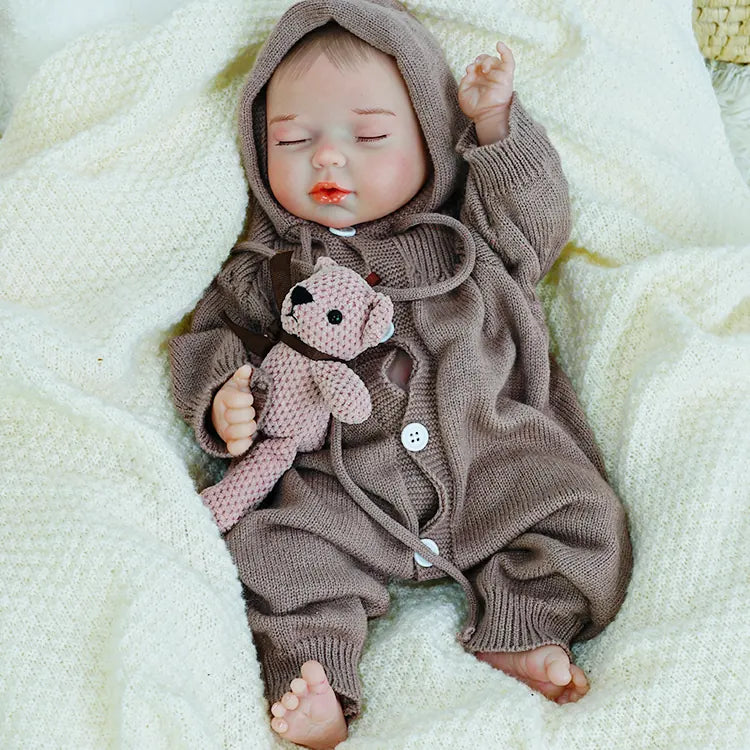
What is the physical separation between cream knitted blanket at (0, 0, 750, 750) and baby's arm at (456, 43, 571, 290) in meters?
0.12

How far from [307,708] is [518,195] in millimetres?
721

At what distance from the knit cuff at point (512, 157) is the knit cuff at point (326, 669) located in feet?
2.15

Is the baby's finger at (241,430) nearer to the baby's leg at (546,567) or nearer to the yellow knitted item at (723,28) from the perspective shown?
the baby's leg at (546,567)

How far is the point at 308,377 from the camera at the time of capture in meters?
1.19

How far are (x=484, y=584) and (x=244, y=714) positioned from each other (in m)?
0.33

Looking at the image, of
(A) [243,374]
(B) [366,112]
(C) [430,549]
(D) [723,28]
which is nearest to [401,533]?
(C) [430,549]

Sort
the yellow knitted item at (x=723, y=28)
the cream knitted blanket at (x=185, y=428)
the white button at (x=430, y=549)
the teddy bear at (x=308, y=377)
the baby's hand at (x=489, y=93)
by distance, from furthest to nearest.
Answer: the yellow knitted item at (x=723, y=28) < the baby's hand at (x=489, y=93) < the white button at (x=430, y=549) < the teddy bear at (x=308, y=377) < the cream knitted blanket at (x=185, y=428)

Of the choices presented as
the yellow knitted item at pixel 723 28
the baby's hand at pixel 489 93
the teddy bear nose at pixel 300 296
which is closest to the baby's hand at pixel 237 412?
the teddy bear nose at pixel 300 296

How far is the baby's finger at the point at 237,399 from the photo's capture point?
3.76ft

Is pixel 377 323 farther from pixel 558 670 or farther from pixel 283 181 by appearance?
pixel 558 670

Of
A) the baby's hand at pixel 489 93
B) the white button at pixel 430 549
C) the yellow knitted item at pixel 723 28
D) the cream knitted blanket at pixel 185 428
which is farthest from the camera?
the yellow knitted item at pixel 723 28

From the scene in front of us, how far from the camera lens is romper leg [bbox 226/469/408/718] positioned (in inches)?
42.9

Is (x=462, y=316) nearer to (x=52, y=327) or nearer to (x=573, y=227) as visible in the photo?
(x=573, y=227)

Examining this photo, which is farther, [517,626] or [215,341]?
[215,341]
